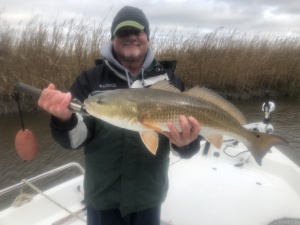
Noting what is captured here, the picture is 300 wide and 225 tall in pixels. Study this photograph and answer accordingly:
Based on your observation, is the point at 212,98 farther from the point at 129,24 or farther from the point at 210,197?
the point at 210,197

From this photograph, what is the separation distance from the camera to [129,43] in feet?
7.26

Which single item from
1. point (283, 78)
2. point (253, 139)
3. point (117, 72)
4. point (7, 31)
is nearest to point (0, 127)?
point (7, 31)

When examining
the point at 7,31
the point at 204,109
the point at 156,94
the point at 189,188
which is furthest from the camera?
the point at 7,31

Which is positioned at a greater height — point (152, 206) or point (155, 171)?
point (155, 171)

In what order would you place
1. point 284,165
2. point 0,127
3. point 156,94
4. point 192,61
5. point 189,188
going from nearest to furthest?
1. point 156,94
2. point 189,188
3. point 284,165
4. point 0,127
5. point 192,61

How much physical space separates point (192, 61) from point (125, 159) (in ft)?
28.1

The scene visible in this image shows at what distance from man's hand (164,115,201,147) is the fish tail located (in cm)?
58

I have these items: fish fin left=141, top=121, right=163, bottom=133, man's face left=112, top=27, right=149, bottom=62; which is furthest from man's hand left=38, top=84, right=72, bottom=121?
man's face left=112, top=27, right=149, bottom=62

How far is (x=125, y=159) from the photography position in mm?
2102

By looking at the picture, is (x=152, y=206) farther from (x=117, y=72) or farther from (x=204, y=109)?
(x=117, y=72)

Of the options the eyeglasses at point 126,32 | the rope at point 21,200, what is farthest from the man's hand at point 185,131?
the rope at point 21,200

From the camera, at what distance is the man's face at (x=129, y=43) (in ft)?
7.17

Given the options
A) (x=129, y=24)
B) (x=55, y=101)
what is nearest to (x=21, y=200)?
(x=55, y=101)

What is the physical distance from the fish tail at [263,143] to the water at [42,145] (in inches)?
172
